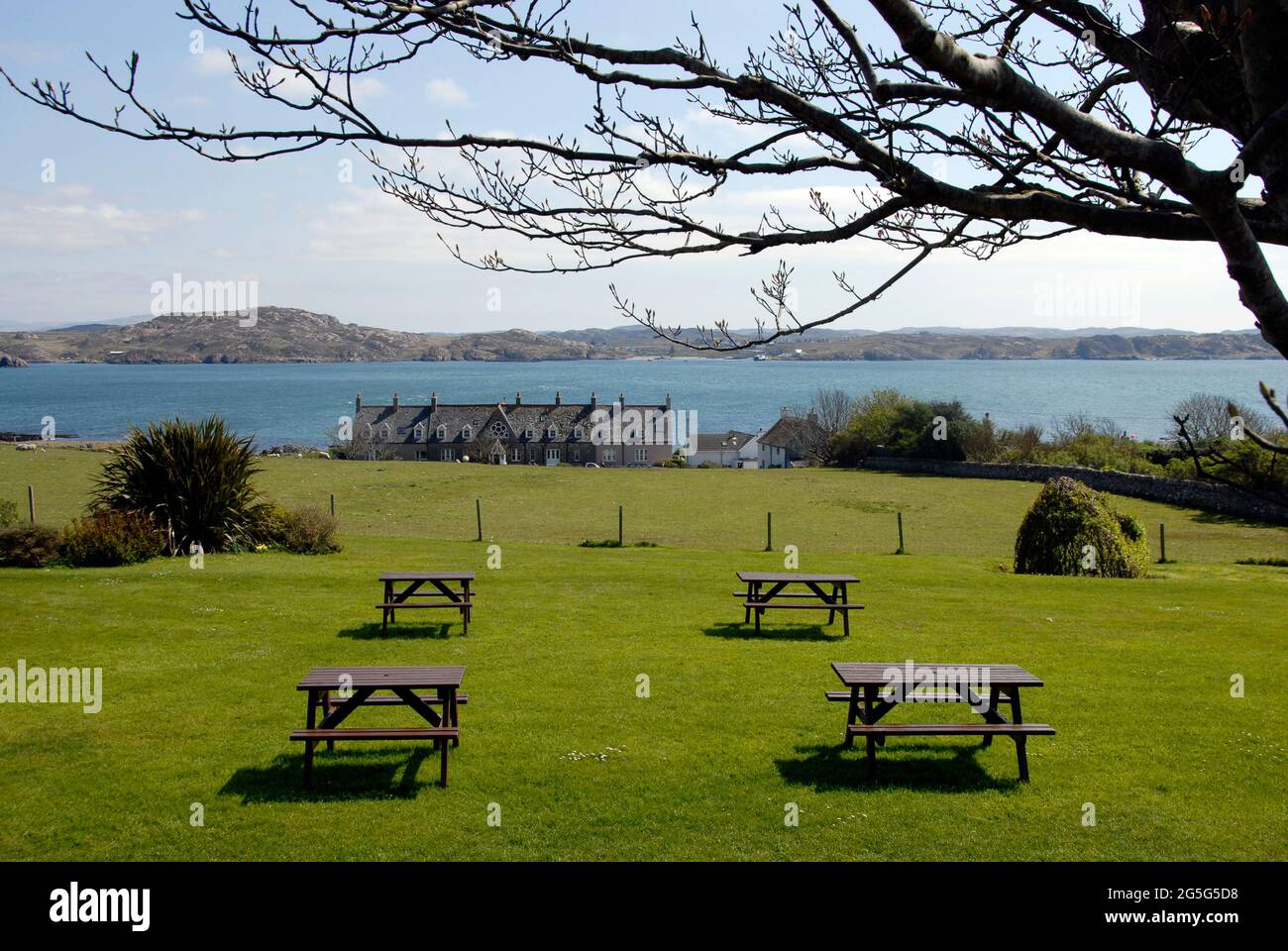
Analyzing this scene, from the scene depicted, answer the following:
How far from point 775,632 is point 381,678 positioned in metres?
8.37

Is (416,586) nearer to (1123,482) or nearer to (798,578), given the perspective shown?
(798,578)

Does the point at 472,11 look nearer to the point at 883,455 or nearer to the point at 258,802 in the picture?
the point at 258,802

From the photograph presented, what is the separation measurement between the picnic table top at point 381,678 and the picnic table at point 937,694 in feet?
12.1

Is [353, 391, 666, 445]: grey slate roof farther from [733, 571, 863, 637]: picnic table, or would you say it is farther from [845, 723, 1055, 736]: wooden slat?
[845, 723, 1055, 736]: wooden slat

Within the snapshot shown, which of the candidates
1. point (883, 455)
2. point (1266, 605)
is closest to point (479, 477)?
point (883, 455)

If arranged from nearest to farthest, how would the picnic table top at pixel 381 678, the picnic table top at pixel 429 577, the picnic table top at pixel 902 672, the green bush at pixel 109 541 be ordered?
the picnic table top at pixel 381 678, the picnic table top at pixel 902 672, the picnic table top at pixel 429 577, the green bush at pixel 109 541

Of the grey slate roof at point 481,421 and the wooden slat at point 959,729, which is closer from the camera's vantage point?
the wooden slat at point 959,729

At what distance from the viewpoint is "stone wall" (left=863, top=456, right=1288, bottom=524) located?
4298 cm

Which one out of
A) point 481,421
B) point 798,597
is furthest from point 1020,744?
point 481,421

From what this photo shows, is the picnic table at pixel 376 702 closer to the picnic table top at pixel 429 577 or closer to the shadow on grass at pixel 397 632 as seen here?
the shadow on grass at pixel 397 632

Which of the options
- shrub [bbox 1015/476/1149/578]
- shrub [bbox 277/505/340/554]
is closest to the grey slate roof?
shrub [bbox 277/505/340/554]

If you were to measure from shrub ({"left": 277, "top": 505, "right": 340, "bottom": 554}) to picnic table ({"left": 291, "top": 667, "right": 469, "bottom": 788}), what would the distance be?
16.2m

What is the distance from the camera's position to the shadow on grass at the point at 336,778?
873 centimetres

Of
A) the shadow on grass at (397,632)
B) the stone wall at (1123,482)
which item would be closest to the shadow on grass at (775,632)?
the shadow on grass at (397,632)
